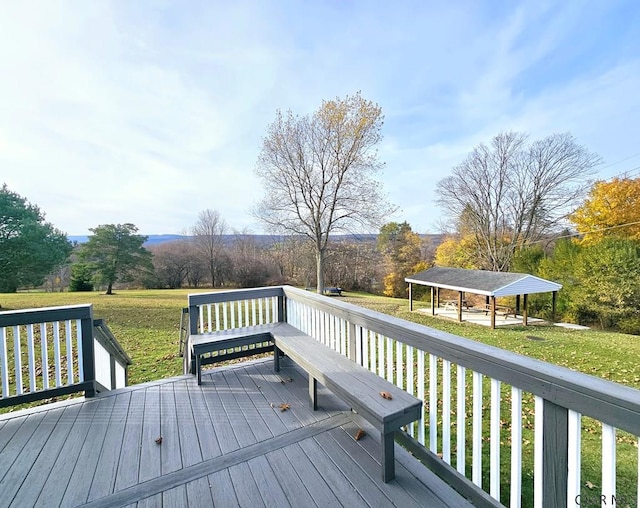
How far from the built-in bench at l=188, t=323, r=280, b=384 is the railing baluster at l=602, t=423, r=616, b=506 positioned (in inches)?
119

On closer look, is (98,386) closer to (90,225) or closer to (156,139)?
(156,139)

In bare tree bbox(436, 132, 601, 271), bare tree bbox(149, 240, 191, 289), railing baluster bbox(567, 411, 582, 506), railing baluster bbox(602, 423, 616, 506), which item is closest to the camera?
railing baluster bbox(602, 423, 616, 506)

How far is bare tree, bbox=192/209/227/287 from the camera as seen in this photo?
28734mm

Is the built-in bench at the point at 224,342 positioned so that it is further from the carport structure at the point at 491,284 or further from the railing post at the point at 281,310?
the carport structure at the point at 491,284

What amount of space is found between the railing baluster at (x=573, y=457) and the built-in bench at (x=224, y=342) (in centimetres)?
291

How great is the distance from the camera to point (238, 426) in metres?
2.55

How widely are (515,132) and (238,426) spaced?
81.8ft

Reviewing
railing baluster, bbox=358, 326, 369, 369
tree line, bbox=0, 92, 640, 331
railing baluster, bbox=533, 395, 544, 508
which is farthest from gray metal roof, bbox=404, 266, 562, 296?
railing baluster, bbox=533, 395, 544, 508

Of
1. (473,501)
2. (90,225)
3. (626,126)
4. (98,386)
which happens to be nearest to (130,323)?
(98,386)

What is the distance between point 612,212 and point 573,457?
21.5 meters

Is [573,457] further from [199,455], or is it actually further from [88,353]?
[88,353]

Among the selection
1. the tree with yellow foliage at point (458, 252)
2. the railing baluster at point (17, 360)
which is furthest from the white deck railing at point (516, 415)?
the tree with yellow foliage at point (458, 252)

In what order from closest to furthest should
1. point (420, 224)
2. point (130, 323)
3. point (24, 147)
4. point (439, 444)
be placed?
point (439, 444), point (24, 147), point (130, 323), point (420, 224)

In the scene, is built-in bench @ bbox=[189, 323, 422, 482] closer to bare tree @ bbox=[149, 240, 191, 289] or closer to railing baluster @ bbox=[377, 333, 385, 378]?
railing baluster @ bbox=[377, 333, 385, 378]
